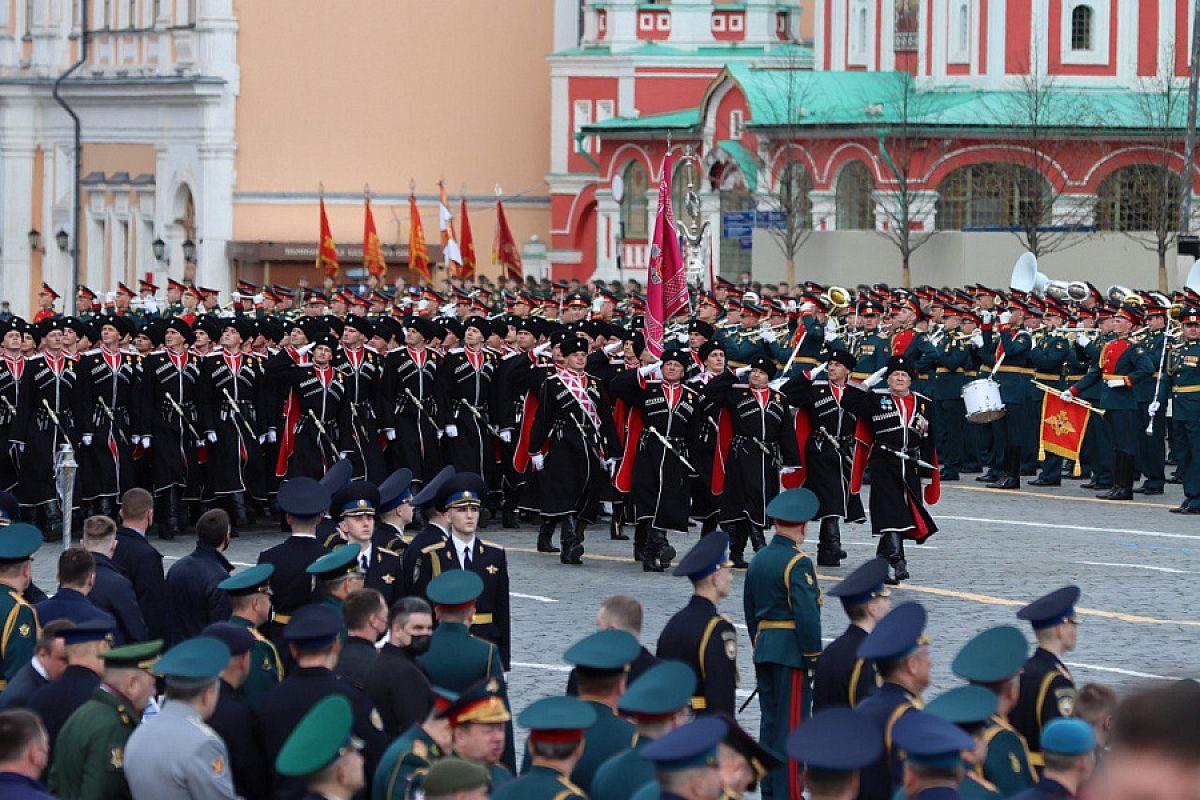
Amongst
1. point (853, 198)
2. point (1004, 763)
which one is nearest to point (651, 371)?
point (1004, 763)

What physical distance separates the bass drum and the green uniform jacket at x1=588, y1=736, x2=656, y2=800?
56.9ft

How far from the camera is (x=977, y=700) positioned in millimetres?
8000

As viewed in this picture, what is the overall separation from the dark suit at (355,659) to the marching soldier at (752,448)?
368 inches

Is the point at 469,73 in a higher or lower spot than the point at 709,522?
higher

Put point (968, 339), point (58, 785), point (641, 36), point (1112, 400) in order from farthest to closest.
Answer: point (641, 36) → point (968, 339) → point (1112, 400) → point (58, 785)

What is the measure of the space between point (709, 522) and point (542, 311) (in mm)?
9718

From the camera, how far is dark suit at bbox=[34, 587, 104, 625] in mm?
9953

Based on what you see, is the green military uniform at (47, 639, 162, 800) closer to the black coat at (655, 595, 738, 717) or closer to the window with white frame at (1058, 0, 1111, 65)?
the black coat at (655, 595, 738, 717)

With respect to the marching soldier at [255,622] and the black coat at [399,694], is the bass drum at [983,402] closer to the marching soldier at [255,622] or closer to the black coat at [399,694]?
the marching soldier at [255,622]

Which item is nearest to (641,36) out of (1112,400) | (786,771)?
(1112,400)

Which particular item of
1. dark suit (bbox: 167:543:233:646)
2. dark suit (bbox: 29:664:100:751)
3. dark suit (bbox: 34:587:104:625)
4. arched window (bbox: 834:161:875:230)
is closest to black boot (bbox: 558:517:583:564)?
dark suit (bbox: 167:543:233:646)

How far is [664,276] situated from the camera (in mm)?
22719

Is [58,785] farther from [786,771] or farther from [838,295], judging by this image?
[838,295]

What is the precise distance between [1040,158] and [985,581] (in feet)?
102
